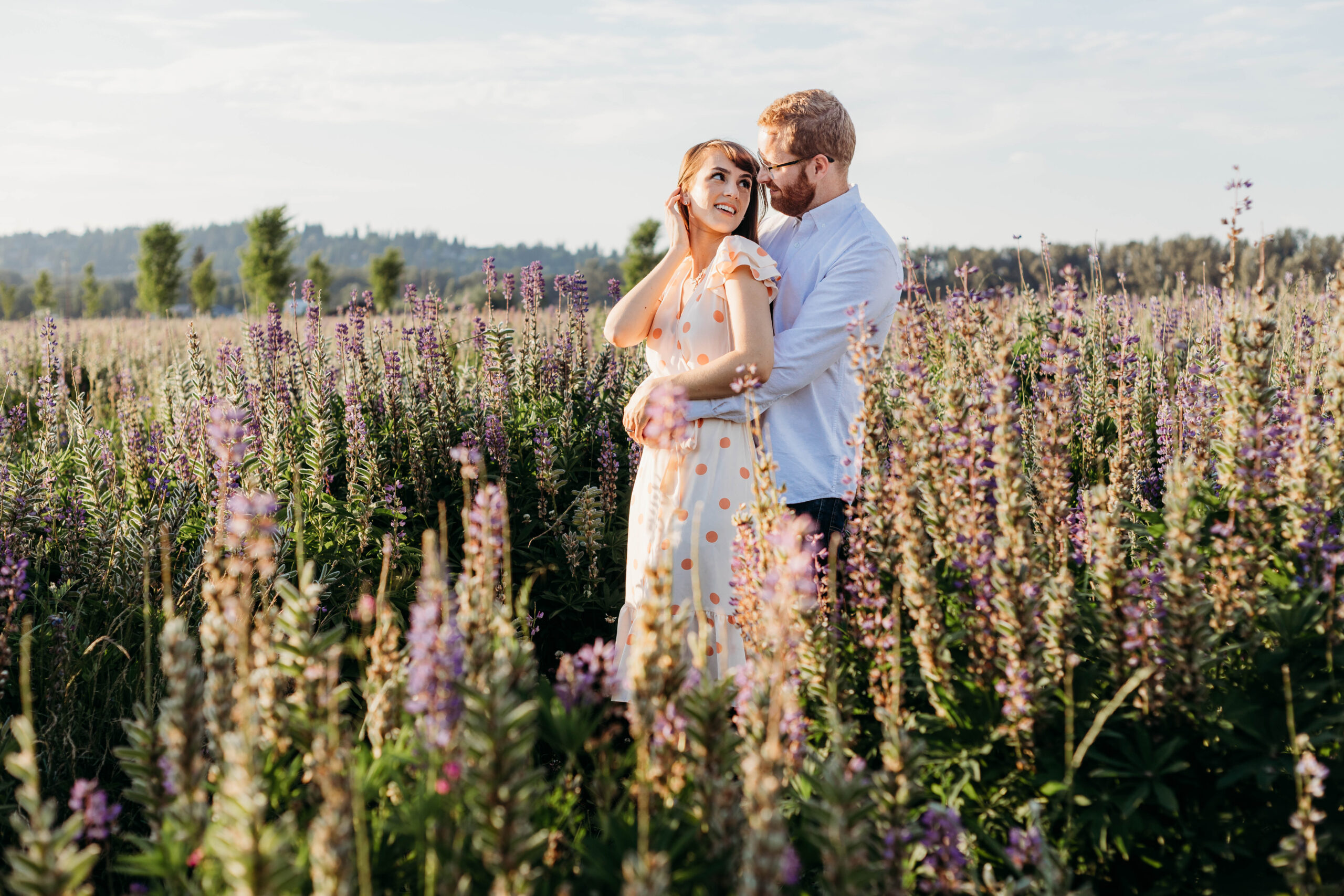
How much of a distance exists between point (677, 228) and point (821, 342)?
0.82 metres

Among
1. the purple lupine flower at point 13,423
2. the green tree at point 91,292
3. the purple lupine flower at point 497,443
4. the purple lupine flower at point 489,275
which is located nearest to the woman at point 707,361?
the purple lupine flower at point 497,443

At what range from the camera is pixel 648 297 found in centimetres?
351

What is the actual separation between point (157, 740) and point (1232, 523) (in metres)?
2.70

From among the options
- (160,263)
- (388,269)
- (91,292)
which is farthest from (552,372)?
(91,292)

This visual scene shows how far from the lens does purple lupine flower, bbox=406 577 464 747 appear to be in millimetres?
1643

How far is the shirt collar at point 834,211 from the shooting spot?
3.55 m

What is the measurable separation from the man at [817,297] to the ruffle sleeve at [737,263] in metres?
0.22

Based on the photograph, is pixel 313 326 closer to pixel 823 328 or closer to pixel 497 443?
pixel 497 443

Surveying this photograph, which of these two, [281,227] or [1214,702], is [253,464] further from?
[281,227]

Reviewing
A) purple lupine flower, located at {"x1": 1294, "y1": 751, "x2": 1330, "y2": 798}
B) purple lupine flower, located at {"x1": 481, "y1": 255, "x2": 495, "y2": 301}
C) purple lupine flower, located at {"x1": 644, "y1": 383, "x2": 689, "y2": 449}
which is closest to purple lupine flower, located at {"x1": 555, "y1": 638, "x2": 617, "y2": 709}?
purple lupine flower, located at {"x1": 644, "y1": 383, "x2": 689, "y2": 449}

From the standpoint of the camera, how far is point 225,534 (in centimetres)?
327

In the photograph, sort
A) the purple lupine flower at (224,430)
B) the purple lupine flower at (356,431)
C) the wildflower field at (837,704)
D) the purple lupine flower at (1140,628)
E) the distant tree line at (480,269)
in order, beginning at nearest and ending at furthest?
the wildflower field at (837,704) < the purple lupine flower at (1140,628) < the purple lupine flower at (224,430) < the purple lupine flower at (356,431) < the distant tree line at (480,269)

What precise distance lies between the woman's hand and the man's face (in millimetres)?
363

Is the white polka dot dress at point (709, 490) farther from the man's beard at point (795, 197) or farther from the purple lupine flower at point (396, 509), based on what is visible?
the purple lupine flower at point (396, 509)
